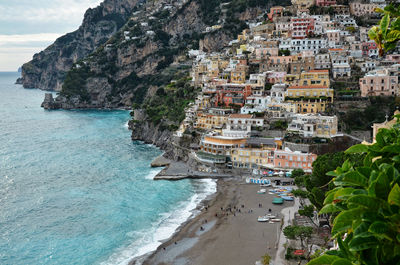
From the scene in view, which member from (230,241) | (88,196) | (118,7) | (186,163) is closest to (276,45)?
(186,163)

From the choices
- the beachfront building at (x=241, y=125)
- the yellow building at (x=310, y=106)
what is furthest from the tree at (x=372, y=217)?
the yellow building at (x=310, y=106)

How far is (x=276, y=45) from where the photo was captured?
70.0m

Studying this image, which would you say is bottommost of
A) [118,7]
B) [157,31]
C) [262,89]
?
[262,89]

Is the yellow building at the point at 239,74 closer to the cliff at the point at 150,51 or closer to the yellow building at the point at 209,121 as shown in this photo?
the yellow building at the point at 209,121

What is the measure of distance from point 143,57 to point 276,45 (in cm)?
6461

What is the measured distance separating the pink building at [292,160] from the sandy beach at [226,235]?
658 centimetres

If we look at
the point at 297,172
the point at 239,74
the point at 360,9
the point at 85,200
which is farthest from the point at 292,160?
the point at 360,9

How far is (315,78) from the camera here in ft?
185

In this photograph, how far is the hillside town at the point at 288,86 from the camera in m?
48.2

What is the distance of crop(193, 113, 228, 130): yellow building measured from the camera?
56344 millimetres

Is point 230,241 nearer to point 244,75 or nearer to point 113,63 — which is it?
Answer: point 244,75

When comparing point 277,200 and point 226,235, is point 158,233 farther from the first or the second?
point 277,200

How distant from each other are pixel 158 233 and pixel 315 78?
34.4m

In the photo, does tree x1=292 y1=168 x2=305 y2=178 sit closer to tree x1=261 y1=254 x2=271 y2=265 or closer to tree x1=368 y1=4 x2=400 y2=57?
tree x1=261 y1=254 x2=271 y2=265
